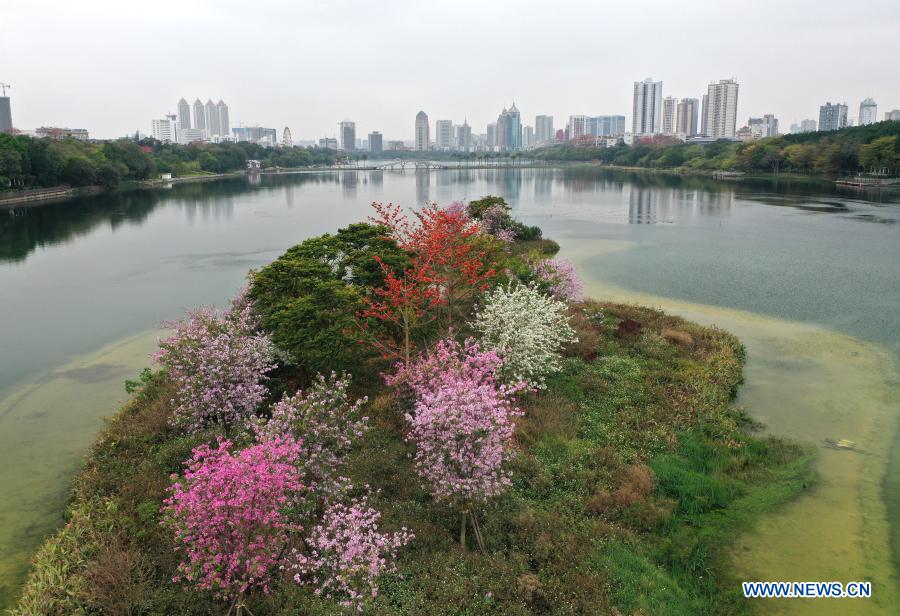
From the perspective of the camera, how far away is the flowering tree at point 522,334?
12.2 metres

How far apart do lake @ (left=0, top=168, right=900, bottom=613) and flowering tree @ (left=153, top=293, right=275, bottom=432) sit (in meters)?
2.29

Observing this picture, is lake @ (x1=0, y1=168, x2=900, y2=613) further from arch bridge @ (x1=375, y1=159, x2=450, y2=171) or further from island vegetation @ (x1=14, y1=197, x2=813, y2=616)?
arch bridge @ (x1=375, y1=159, x2=450, y2=171)

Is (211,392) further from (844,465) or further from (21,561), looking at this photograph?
(844,465)

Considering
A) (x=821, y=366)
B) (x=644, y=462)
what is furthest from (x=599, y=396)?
(x=821, y=366)

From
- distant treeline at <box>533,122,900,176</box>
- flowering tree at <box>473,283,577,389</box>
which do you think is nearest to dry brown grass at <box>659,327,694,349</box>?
flowering tree at <box>473,283,577,389</box>

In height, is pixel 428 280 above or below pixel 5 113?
below

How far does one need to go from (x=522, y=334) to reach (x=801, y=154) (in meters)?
80.4

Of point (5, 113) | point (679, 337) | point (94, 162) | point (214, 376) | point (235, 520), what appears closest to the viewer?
point (235, 520)

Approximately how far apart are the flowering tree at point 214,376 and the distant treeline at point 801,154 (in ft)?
240

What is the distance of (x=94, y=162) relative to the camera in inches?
2510

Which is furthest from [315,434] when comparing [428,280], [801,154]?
[801,154]

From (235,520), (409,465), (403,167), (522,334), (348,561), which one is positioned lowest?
(409,465)

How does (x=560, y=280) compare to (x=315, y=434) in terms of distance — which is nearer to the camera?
(x=315, y=434)

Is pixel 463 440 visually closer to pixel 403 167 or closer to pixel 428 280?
pixel 428 280
